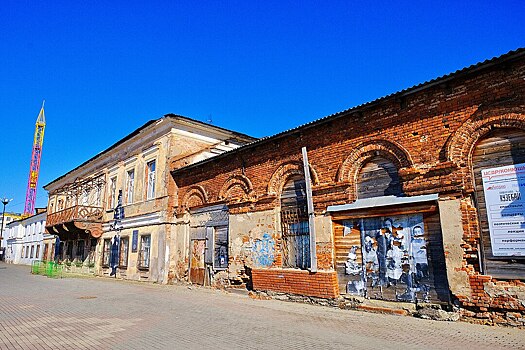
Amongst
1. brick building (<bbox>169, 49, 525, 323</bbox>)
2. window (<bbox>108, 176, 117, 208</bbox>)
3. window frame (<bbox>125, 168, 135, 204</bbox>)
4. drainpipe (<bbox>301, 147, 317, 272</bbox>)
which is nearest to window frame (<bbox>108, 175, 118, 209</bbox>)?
window (<bbox>108, 176, 117, 208</bbox>)

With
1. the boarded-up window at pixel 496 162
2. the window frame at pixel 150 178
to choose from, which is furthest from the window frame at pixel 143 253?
the boarded-up window at pixel 496 162

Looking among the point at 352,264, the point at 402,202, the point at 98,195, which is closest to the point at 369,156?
the point at 402,202

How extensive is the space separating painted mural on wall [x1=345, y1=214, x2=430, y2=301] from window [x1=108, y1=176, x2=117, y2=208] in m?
16.0

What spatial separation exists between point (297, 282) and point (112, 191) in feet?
50.4

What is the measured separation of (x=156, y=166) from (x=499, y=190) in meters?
14.4

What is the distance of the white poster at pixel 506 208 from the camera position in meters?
6.82

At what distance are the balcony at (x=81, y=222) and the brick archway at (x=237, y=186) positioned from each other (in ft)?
37.1

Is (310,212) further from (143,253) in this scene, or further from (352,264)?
(143,253)

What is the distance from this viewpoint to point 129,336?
623 cm

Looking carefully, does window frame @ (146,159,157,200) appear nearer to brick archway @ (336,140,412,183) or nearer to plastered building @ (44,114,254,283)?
plastered building @ (44,114,254,283)

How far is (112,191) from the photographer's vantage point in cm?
2166

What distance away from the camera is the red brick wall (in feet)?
31.0

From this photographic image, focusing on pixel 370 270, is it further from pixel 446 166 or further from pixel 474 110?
pixel 474 110

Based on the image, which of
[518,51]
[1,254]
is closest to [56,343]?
[518,51]
